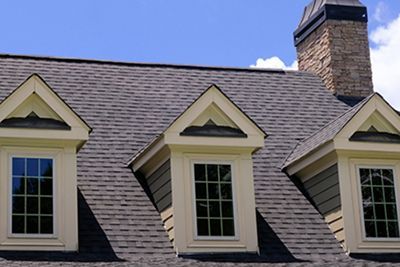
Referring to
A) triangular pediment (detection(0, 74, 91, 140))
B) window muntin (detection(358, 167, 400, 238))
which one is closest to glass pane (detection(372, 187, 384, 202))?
window muntin (detection(358, 167, 400, 238))

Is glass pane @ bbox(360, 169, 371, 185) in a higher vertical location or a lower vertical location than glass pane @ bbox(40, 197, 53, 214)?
higher

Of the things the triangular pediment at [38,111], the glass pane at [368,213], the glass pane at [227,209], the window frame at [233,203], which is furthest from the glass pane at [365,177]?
the triangular pediment at [38,111]

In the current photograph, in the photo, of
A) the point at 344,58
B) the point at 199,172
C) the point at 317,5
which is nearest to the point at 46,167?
the point at 199,172

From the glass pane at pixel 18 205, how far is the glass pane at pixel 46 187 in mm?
315

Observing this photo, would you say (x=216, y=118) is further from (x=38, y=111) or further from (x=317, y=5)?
(x=317, y=5)

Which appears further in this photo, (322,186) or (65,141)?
(322,186)

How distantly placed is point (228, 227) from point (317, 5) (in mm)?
7837

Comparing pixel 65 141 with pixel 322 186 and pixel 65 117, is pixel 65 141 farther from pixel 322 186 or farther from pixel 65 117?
pixel 322 186

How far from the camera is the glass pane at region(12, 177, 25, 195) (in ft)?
44.8

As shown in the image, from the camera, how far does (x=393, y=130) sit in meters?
15.4

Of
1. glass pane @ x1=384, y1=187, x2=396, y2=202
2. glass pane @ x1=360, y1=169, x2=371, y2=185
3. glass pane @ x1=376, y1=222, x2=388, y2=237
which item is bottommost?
glass pane @ x1=376, y1=222, x2=388, y2=237

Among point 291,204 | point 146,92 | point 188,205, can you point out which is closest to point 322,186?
point 291,204

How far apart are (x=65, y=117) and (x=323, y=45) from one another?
7655mm

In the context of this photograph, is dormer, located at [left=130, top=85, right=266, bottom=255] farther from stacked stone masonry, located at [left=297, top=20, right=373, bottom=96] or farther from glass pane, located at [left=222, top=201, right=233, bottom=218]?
stacked stone masonry, located at [left=297, top=20, right=373, bottom=96]
